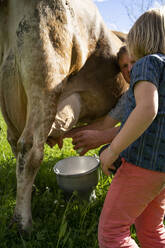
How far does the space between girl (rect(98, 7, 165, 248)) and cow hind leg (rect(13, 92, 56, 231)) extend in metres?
0.77

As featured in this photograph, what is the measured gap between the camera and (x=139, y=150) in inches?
57.6

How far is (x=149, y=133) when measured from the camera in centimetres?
144

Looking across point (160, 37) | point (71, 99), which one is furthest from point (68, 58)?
point (160, 37)

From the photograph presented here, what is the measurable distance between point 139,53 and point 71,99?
114cm

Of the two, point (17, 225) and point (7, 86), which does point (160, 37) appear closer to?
point (7, 86)

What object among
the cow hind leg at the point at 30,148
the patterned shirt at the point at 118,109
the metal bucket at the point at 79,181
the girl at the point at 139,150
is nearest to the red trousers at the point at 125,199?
the girl at the point at 139,150

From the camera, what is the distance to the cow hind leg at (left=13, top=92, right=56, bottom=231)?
2068 mm

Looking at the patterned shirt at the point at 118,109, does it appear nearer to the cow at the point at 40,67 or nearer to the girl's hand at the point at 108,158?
the cow at the point at 40,67

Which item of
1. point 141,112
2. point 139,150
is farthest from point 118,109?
point 141,112

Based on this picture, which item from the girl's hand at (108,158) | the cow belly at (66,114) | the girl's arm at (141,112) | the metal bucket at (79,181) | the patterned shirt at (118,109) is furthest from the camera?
the patterned shirt at (118,109)

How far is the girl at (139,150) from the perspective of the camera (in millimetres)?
1315

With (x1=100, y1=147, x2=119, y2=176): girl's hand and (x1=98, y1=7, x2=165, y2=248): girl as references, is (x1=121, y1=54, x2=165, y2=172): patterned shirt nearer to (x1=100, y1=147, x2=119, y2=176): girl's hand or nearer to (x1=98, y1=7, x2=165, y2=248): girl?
(x1=98, y1=7, x2=165, y2=248): girl

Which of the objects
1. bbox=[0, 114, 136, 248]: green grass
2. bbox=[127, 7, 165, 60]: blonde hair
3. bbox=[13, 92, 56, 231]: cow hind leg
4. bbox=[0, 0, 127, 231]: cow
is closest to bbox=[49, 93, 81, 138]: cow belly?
bbox=[0, 0, 127, 231]: cow

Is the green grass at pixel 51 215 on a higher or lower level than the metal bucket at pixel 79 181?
lower
